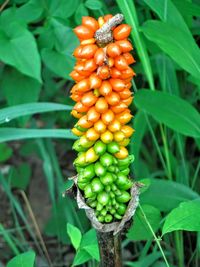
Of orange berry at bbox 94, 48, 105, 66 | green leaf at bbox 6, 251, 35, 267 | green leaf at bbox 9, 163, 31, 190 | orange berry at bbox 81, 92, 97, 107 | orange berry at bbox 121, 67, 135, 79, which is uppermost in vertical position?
orange berry at bbox 94, 48, 105, 66

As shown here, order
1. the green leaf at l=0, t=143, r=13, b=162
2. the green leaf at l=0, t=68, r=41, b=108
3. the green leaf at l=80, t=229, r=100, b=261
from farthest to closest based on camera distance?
the green leaf at l=0, t=143, r=13, b=162 → the green leaf at l=0, t=68, r=41, b=108 → the green leaf at l=80, t=229, r=100, b=261

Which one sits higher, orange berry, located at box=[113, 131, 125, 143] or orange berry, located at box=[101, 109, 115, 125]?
orange berry, located at box=[101, 109, 115, 125]

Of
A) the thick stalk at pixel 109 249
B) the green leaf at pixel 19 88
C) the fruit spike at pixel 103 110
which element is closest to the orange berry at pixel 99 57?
the fruit spike at pixel 103 110

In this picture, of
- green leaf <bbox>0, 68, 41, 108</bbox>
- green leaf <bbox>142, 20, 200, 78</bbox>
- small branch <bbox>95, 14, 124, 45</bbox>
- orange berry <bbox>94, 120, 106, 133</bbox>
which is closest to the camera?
small branch <bbox>95, 14, 124, 45</bbox>

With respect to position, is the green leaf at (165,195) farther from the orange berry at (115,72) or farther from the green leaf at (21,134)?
the orange berry at (115,72)

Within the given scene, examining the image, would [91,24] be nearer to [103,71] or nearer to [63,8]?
[103,71]

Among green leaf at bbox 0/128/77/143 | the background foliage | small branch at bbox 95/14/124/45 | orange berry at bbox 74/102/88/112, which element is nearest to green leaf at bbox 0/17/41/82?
the background foliage

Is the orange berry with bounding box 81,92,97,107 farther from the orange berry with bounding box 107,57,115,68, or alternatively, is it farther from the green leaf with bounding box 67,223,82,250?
the green leaf with bounding box 67,223,82,250

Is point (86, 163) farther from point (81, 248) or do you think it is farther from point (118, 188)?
point (81, 248)
